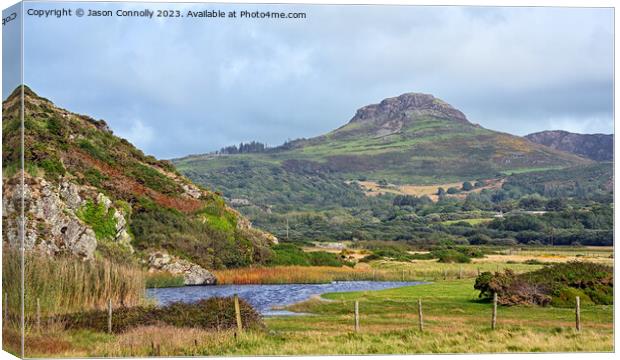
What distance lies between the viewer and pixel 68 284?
2633 cm

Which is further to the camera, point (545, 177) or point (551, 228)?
point (545, 177)

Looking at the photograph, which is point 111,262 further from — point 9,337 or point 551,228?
point 551,228

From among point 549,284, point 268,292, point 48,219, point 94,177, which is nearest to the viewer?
point 48,219

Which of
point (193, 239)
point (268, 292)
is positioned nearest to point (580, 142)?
point (268, 292)

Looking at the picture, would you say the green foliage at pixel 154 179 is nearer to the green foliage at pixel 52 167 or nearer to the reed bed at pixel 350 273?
the reed bed at pixel 350 273

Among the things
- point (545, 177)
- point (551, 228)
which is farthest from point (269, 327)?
point (545, 177)

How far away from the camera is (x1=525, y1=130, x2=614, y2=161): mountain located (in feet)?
92.9

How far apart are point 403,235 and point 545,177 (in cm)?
648

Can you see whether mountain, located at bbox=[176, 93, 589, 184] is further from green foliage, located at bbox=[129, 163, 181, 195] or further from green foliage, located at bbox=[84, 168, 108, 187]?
green foliage, located at bbox=[84, 168, 108, 187]

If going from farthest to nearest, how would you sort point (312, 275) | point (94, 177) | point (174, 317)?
point (312, 275)
point (94, 177)
point (174, 317)

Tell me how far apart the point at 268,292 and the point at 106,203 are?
16.7 feet

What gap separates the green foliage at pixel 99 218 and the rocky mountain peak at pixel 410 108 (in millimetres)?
7223

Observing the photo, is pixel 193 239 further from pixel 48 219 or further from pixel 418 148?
pixel 418 148

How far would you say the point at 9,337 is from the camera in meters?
24.4
